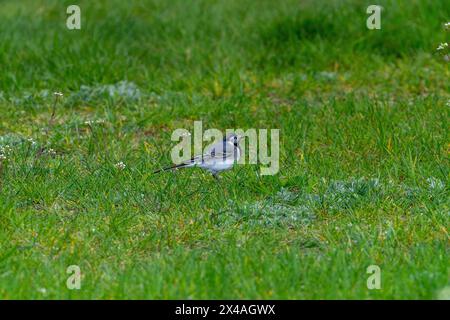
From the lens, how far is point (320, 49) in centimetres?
1177

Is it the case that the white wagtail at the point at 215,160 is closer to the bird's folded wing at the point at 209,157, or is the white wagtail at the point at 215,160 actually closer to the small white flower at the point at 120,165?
the bird's folded wing at the point at 209,157

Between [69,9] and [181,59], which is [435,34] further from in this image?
[69,9]

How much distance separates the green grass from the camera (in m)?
6.15

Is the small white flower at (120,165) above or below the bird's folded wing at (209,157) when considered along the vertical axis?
below

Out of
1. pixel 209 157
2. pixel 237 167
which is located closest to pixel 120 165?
pixel 209 157

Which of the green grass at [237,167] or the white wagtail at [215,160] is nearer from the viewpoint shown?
the green grass at [237,167]

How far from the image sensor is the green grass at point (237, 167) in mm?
6148

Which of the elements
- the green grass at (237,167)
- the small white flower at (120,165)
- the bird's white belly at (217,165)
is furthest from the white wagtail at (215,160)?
the small white flower at (120,165)

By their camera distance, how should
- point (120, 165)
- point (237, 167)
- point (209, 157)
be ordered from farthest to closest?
point (237, 167) < point (120, 165) < point (209, 157)

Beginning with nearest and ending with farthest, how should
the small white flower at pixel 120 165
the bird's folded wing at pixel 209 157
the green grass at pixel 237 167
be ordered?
the green grass at pixel 237 167, the bird's folded wing at pixel 209 157, the small white flower at pixel 120 165

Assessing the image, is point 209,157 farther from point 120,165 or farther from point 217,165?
point 120,165

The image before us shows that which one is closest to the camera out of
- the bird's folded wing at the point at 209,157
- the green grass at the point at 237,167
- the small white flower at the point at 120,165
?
the green grass at the point at 237,167

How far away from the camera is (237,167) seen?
8219 millimetres

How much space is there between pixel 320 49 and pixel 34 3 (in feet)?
15.1
